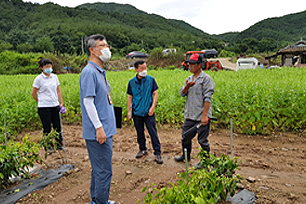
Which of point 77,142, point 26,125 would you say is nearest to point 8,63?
point 26,125

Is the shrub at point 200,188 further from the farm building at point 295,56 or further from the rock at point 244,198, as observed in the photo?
Answer: the farm building at point 295,56

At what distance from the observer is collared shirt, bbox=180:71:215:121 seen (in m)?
3.28

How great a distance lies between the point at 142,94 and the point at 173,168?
52.8 inches

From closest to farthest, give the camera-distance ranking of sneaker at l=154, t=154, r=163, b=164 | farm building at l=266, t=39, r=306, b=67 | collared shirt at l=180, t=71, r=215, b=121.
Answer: collared shirt at l=180, t=71, r=215, b=121 → sneaker at l=154, t=154, r=163, b=164 → farm building at l=266, t=39, r=306, b=67

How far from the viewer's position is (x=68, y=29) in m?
65.1

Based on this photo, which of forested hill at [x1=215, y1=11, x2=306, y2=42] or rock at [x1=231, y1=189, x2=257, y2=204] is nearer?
rock at [x1=231, y1=189, x2=257, y2=204]

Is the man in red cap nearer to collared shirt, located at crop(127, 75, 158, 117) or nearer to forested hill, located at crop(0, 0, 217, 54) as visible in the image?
collared shirt, located at crop(127, 75, 158, 117)

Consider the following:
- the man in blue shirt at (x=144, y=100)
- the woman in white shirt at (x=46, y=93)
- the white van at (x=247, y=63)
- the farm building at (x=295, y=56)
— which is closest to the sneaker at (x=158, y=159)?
the man in blue shirt at (x=144, y=100)

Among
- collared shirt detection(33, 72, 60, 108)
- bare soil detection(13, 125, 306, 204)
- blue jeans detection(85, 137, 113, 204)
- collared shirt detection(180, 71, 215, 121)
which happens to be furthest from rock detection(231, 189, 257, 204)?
collared shirt detection(33, 72, 60, 108)

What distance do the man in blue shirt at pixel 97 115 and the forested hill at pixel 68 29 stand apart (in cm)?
4891

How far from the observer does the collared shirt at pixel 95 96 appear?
2289 millimetres

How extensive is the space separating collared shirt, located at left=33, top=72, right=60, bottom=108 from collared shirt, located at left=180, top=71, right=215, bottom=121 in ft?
8.88

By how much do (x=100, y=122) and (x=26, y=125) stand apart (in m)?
5.22

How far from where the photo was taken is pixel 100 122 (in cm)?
235
